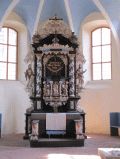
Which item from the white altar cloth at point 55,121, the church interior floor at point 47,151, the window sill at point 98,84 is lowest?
the church interior floor at point 47,151

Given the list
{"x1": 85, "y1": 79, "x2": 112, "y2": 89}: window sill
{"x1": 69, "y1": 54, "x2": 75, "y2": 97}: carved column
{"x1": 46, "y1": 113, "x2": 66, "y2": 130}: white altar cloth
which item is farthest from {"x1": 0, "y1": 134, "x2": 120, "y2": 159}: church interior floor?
{"x1": 85, "y1": 79, "x2": 112, "y2": 89}: window sill

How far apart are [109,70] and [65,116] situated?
4.42 m

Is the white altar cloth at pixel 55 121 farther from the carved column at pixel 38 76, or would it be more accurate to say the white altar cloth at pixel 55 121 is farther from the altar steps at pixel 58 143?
the carved column at pixel 38 76

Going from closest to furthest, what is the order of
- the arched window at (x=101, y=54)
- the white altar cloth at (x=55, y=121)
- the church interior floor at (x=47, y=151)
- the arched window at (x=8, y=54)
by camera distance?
the church interior floor at (x=47, y=151), the white altar cloth at (x=55, y=121), the arched window at (x=8, y=54), the arched window at (x=101, y=54)

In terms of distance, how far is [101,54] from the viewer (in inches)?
613

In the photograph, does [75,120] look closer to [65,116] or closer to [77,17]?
[65,116]

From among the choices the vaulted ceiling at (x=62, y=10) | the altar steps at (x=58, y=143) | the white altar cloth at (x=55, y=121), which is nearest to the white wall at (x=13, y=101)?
the vaulted ceiling at (x=62, y=10)

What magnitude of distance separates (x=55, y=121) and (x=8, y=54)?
199 inches

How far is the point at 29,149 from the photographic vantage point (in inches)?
396

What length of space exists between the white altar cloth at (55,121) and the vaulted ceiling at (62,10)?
480 centimetres

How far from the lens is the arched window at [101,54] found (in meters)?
15.3

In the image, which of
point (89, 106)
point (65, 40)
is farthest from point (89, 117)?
point (65, 40)

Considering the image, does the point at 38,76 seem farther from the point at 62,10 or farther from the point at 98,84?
the point at 62,10

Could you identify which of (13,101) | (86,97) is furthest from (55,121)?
(86,97)
